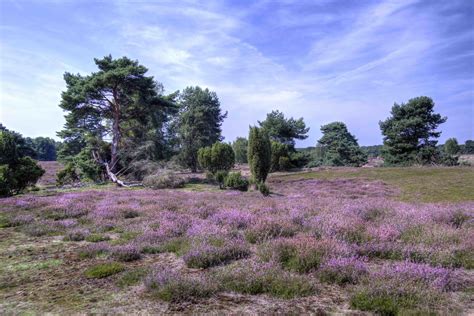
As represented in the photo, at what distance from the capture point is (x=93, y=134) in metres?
31.1

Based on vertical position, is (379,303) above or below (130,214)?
above

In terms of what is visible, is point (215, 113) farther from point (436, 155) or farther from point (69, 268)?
point (69, 268)

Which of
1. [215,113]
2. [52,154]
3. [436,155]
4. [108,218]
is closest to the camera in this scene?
[108,218]

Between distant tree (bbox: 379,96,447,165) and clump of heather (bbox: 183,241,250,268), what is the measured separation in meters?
46.8

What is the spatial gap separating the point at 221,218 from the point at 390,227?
4.58 metres

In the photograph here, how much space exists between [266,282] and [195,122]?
51.6 meters

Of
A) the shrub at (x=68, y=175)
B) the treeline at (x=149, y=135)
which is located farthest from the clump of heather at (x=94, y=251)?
the shrub at (x=68, y=175)

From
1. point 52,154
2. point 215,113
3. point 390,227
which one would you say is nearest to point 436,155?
point 215,113

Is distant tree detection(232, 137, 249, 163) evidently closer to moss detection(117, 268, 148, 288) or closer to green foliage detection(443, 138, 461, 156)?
green foliage detection(443, 138, 461, 156)

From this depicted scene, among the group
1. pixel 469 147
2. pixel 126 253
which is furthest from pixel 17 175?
pixel 469 147

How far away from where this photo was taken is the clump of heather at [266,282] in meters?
3.78

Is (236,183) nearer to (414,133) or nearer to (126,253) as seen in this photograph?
(126,253)

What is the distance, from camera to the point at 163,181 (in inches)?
1003

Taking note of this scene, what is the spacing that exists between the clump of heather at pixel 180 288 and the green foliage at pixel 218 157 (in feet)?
96.6
